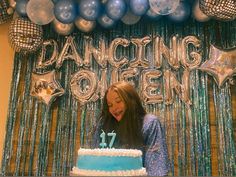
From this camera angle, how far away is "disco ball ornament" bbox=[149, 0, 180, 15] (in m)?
2.60

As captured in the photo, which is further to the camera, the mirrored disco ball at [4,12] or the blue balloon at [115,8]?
the mirrored disco ball at [4,12]

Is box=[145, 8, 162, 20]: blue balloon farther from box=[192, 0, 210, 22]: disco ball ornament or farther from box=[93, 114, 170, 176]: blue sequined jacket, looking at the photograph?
box=[93, 114, 170, 176]: blue sequined jacket

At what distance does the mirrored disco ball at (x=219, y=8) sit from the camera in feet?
8.42

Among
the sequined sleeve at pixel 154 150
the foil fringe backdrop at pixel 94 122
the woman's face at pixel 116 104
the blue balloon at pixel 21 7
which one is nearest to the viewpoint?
the sequined sleeve at pixel 154 150

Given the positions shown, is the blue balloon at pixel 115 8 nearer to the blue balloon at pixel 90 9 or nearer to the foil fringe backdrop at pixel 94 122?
the blue balloon at pixel 90 9

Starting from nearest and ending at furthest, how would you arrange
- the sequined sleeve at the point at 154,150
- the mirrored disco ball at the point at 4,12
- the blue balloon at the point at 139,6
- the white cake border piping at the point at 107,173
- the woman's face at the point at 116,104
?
the white cake border piping at the point at 107,173 < the sequined sleeve at the point at 154,150 < the woman's face at the point at 116,104 < the blue balloon at the point at 139,6 < the mirrored disco ball at the point at 4,12

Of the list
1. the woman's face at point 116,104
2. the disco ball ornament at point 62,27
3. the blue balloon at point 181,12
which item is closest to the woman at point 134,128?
the woman's face at point 116,104

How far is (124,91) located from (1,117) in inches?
75.3

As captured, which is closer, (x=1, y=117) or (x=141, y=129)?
(x=141, y=129)

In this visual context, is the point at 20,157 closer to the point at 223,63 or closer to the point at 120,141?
the point at 120,141

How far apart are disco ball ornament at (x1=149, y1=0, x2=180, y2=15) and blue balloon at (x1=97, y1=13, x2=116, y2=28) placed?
18.0 inches

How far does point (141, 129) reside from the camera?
78.3 inches

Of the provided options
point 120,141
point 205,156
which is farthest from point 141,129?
point 205,156

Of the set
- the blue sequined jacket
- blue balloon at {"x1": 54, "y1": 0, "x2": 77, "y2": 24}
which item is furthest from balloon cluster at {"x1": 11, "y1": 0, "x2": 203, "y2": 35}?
the blue sequined jacket
